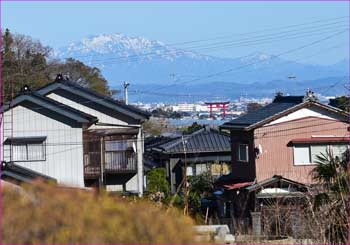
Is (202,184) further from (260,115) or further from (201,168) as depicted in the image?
(260,115)

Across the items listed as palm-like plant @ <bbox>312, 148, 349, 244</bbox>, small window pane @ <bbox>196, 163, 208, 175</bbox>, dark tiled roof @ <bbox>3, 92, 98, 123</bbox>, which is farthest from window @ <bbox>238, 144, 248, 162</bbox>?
palm-like plant @ <bbox>312, 148, 349, 244</bbox>

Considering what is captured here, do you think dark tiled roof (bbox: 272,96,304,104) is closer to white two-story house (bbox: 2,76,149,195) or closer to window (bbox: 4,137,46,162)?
white two-story house (bbox: 2,76,149,195)

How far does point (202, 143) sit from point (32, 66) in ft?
37.8

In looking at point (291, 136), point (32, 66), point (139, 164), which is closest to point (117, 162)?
point (139, 164)

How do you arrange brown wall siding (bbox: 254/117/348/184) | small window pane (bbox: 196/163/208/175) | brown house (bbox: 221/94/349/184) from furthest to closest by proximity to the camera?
small window pane (bbox: 196/163/208/175) < brown wall siding (bbox: 254/117/348/184) < brown house (bbox: 221/94/349/184)

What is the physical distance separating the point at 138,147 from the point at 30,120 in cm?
463

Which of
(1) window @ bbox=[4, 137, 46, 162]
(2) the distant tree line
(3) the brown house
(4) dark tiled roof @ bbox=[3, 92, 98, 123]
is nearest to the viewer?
(4) dark tiled roof @ bbox=[3, 92, 98, 123]

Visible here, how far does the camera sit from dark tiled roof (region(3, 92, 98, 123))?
78.0ft

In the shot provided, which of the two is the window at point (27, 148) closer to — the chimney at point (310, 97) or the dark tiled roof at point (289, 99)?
the dark tiled roof at point (289, 99)

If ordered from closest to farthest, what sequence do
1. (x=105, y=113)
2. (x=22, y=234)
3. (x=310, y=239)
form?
(x=22, y=234)
(x=310, y=239)
(x=105, y=113)

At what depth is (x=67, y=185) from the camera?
3850 millimetres

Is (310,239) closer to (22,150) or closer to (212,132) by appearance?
(22,150)

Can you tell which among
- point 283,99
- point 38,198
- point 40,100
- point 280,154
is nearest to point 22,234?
point 38,198

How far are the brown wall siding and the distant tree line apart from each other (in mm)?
13592
